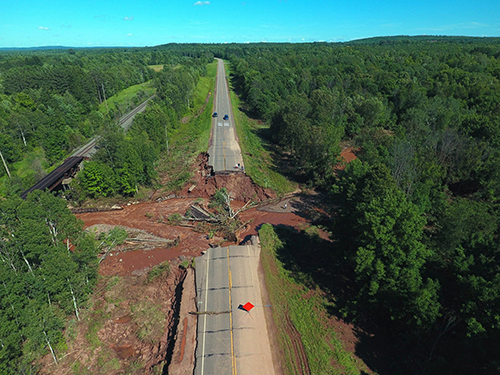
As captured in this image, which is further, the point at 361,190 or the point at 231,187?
the point at 231,187

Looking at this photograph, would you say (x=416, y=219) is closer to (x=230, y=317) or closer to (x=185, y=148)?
(x=230, y=317)

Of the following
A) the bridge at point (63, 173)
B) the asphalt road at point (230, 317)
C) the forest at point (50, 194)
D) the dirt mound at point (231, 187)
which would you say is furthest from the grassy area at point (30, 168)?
the asphalt road at point (230, 317)

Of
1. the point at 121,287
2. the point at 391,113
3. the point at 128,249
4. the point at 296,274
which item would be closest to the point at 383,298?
the point at 296,274

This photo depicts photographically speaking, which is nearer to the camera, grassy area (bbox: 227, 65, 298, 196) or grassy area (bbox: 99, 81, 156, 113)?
grassy area (bbox: 227, 65, 298, 196)

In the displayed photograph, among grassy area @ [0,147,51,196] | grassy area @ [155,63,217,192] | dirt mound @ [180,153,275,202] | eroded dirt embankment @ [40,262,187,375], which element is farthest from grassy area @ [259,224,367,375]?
grassy area @ [0,147,51,196]

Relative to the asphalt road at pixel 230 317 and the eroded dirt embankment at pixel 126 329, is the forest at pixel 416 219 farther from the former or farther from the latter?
the eroded dirt embankment at pixel 126 329

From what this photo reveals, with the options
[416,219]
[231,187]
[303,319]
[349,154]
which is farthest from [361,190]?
[349,154]

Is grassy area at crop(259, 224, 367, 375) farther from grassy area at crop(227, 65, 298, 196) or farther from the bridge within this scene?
the bridge
